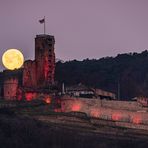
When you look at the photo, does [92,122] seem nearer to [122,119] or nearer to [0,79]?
[122,119]

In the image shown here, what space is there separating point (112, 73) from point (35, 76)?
51925mm

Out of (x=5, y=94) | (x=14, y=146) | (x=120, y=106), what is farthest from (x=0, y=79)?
(x=14, y=146)

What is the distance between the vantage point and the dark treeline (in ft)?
530

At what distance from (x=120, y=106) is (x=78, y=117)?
7390mm

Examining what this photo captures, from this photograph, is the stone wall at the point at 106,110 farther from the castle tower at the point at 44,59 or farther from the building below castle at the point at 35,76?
the castle tower at the point at 44,59

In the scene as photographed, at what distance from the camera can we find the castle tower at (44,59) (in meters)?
132

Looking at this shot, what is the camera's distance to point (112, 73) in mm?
182250

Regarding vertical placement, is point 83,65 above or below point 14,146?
above

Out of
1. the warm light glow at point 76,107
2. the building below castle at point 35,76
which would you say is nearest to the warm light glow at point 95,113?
the warm light glow at point 76,107

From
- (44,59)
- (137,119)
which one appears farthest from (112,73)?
(137,119)

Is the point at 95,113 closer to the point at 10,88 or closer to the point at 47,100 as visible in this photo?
the point at 47,100

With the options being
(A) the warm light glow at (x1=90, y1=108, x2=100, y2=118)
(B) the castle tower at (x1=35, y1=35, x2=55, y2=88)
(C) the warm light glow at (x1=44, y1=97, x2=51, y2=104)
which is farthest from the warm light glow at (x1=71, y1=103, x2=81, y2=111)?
(B) the castle tower at (x1=35, y1=35, x2=55, y2=88)

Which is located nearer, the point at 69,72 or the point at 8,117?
the point at 8,117

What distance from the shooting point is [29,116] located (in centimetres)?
11850
